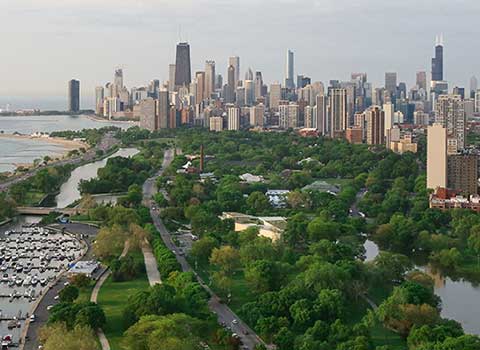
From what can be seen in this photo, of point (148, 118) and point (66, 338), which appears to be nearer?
point (66, 338)

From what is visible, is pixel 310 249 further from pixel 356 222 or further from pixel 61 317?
pixel 61 317

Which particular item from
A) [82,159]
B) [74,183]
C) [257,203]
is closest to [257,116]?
[82,159]

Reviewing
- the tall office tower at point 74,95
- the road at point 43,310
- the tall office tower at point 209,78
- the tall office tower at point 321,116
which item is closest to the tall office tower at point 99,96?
the tall office tower at point 74,95

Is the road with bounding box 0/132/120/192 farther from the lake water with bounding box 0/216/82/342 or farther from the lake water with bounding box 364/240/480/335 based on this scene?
the lake water with bounding box 364/240/480/335

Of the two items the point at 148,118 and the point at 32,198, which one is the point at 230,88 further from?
the point at 32,198

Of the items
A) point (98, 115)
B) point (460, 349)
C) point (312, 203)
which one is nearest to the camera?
point (460, 349)

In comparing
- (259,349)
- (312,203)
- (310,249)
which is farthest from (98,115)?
(259,349)
